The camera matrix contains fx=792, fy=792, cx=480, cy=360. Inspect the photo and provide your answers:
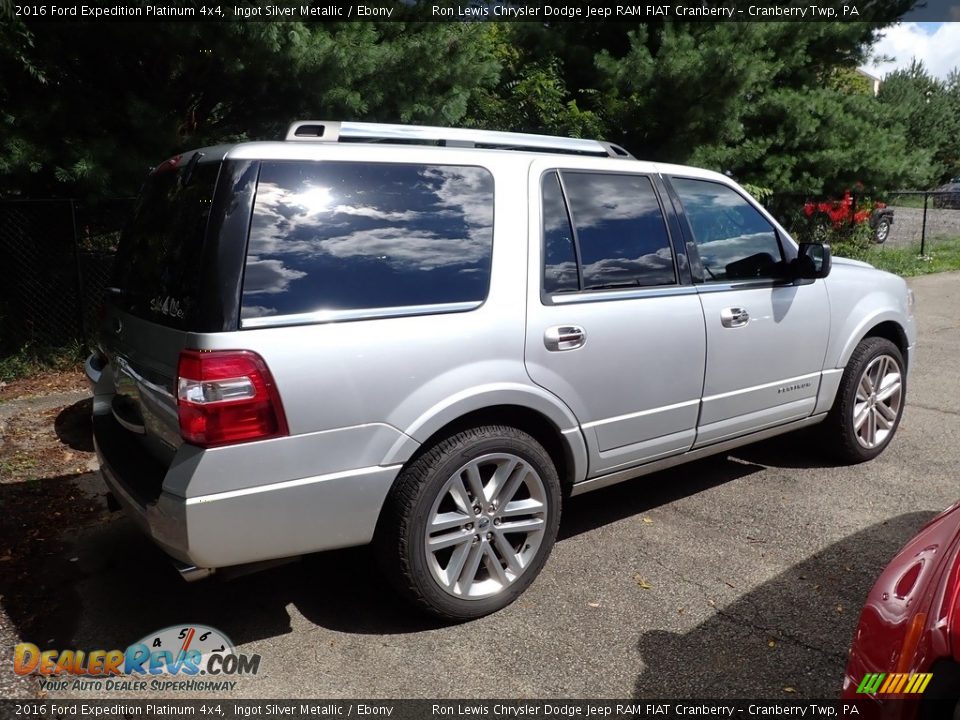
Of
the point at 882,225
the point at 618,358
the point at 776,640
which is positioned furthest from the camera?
the point at 882,225

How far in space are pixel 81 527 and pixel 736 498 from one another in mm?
3639

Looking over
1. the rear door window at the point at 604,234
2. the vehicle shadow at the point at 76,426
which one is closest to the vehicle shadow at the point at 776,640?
the rear door window at the point at 604,234

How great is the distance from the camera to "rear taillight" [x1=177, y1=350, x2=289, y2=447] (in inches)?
103

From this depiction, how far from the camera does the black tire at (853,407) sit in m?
4.77

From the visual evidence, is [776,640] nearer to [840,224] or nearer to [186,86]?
[186,86]

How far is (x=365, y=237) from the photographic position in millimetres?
2898

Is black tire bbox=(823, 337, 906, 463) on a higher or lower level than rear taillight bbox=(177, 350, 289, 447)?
lower

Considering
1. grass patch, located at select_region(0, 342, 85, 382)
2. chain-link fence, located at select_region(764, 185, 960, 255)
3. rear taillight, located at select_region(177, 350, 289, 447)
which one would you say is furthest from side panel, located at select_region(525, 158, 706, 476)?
chain-link fence, located at select_region(764, 185, 960, 255)

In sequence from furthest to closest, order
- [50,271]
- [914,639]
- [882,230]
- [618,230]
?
[882,230], [50,271], [618,230], [914,639]

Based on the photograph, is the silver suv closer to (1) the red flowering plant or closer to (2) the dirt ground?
(2) the dirt ground

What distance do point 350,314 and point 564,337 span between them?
99 centimetres

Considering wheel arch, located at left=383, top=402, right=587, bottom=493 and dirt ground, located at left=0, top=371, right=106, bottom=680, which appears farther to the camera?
dirt ground, located at left=0, top=371, right=106, bottom=680

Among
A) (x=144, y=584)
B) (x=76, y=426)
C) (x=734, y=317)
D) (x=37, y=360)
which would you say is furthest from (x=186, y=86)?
(x=734, y=317)

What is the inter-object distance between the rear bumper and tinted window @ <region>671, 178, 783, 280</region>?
211 cm
